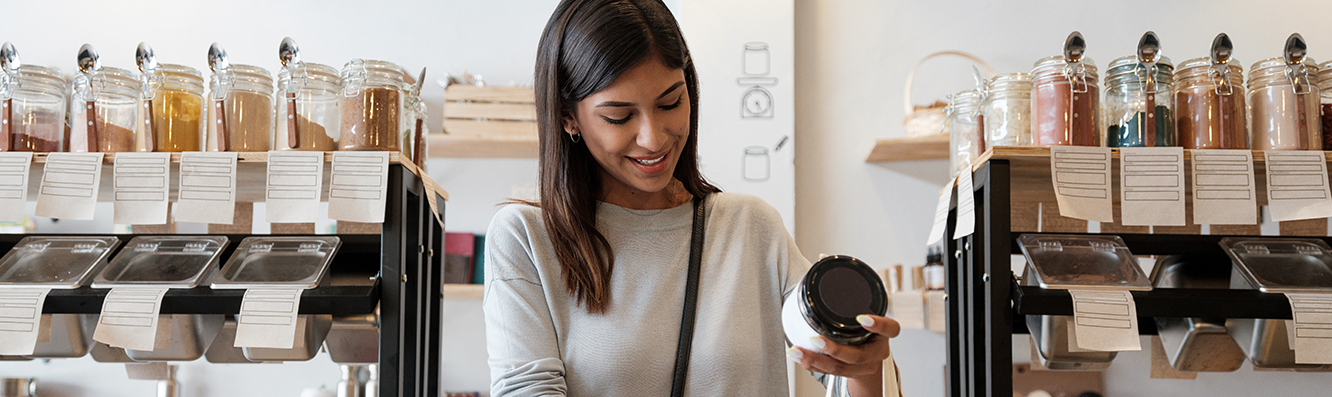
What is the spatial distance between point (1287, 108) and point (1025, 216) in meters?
0.50

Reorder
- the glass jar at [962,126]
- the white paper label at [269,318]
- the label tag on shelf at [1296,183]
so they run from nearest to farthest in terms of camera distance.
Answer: the white paper label at [269,318] → the label tag on shelf at [1296,183] → the glass jar at [962,126]

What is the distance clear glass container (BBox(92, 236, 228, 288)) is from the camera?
1330 mm

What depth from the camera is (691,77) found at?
1.22 meters

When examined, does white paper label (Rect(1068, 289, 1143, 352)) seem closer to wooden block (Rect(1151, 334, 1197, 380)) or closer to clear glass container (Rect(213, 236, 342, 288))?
wooden block (Rect(1151, 334, 1197, 380))

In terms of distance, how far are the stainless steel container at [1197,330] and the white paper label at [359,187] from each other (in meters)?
1.35

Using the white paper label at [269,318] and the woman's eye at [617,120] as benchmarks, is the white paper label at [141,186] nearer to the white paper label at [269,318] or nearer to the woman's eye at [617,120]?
the white paper label at [269,318]

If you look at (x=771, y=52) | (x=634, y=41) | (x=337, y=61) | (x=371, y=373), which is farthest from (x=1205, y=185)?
(x=337, y=61)

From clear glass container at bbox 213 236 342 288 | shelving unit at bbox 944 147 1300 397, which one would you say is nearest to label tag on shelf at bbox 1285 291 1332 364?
shelving unit at bbox 944 147 1300 397

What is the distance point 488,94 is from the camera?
8.64 ft

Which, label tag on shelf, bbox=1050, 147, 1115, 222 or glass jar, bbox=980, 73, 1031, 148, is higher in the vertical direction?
glass jar, bbox=980, 73, 1031, 148

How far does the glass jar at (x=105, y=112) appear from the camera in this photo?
1457 millimetres

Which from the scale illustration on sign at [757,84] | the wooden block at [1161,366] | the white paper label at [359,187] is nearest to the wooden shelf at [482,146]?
the scale illustration on sign at [757,84]

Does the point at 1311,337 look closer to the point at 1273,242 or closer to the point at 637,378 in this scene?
the point at 1273,242

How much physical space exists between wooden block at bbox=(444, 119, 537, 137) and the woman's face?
1.48m
